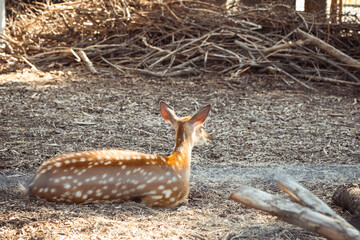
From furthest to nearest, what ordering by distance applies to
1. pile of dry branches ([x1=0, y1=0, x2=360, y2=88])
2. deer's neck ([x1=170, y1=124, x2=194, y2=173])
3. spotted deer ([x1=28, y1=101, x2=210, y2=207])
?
pile of dry branches ([x1=0, y1=0, x2=360, y2=88]), deer's neck ([x1=170, y1=124, x2=194, y2=173]), spotted deer ([x1=28, y1=101, x2=210, y2=207])

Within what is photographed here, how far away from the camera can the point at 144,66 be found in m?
9.02

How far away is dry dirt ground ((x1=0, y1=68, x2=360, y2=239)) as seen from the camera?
3453 millimetres

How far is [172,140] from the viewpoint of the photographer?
237 inches

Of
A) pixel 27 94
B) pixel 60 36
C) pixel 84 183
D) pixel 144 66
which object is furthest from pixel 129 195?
pixel 60 36

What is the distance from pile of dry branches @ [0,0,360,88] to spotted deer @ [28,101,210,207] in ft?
15.0

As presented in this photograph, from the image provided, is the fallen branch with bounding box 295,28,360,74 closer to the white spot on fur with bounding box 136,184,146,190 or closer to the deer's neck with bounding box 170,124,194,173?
the deer's neck with bounding box 170,124,194,173

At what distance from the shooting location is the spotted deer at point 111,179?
3.87 meters

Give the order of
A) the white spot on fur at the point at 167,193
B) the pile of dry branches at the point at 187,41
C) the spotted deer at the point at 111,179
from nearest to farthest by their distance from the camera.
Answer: the spotted deer at the point at 111,179 → the white spot on fur at the point at 167,193 → the pile of dry branches at the point at 187,41

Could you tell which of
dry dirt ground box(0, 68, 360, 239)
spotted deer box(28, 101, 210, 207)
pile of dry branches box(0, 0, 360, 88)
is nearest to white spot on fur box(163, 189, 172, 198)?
spotted deer box(28, 101, 210, 207)

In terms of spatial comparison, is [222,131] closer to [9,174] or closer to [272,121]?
[272,121]

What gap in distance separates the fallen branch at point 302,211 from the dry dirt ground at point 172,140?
64 cm

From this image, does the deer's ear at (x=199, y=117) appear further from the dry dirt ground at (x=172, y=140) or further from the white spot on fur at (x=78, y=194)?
the white spot on fur at (x=78, y=194)

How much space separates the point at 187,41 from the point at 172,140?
3.76 metres

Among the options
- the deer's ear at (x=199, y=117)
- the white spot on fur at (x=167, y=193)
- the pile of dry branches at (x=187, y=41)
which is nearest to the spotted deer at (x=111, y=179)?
the white spot on fur at (x=167, y=193)
